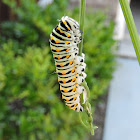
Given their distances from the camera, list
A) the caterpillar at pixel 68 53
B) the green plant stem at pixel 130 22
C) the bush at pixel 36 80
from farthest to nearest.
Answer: the bush at pixel 36 80
the caterpillar at pixel 68 53
the green plant stem at pixel 130 22

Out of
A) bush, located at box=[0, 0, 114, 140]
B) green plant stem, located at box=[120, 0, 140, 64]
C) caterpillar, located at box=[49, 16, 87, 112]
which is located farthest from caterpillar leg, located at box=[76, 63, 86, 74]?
bush, located at box=[0, 0, 114, 140]

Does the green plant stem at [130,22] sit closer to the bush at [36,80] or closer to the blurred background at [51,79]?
the blurred background at [51,79]

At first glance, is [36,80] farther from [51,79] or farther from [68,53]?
[68,53]

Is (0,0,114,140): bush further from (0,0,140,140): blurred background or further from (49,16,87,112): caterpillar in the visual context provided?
(49,16,87,112): caterpillar

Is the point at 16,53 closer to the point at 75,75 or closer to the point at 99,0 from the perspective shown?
the point at 75,75

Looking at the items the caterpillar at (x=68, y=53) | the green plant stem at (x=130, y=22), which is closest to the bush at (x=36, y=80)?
the caterpillar at (x=68, y=53)

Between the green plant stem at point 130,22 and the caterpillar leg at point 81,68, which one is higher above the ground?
the green plant stem at point 130,22
